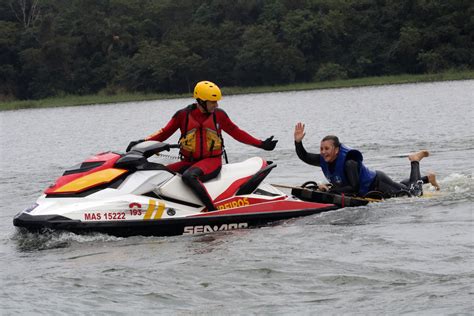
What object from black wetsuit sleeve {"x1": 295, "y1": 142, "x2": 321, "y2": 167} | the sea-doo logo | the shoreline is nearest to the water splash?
the sea-doo logo

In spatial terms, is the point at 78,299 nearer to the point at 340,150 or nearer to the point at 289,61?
the point at 340,150

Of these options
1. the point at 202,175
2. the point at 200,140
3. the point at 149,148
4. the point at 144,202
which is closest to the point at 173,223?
the point at 144,202

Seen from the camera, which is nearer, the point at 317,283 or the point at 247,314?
the point at 247,314

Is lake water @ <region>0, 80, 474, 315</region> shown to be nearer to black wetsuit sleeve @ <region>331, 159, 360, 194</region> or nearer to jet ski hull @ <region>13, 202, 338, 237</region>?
jet ski hull @ <region>13, 202, 338, 237</region>

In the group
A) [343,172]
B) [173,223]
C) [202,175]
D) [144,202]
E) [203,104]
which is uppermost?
[203,104]

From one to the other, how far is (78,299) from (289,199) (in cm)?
414

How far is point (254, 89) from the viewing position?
65938 millimetres

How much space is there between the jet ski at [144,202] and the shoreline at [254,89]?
45917 mm

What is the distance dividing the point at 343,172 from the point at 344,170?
3 centimetres

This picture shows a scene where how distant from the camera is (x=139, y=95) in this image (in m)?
66.5

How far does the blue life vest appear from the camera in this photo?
1210cm

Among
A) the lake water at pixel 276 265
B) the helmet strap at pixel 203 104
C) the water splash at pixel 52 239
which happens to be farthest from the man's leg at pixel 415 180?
the water splash at pixel 52 239

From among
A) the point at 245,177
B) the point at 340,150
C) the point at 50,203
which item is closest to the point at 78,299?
the point at 50,203

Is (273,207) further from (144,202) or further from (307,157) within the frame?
(144,202)
